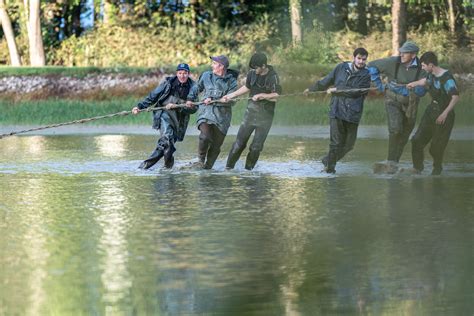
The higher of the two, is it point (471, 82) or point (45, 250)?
point (45, 250)

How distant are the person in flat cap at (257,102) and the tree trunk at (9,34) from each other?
26869mm

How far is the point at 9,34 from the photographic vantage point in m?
45.0

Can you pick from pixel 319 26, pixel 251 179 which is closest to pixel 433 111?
pixel 251 179

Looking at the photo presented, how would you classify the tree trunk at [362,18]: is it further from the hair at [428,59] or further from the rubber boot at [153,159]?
the hair at [428,59]

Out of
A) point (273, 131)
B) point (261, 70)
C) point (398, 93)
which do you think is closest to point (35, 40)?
point (273, 131)

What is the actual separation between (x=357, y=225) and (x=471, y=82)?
21926mm

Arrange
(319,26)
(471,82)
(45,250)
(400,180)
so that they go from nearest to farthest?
A: (45,250), (400,180), (471,82), (319,26)

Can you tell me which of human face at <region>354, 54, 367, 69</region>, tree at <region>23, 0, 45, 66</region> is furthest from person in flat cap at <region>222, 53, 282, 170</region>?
tree at <region>23, 0, 45, 66</region>

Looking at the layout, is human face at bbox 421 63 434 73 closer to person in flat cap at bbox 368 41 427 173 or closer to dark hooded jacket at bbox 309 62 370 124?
person in flat cap at bbox 368 41 427 173

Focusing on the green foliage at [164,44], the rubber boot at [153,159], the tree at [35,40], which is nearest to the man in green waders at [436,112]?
the rubber boot at [153,159]

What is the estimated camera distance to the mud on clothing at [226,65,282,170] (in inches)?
715

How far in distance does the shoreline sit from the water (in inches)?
270

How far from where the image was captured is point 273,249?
11.2m

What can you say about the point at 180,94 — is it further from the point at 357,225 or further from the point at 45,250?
the point at 45,250
